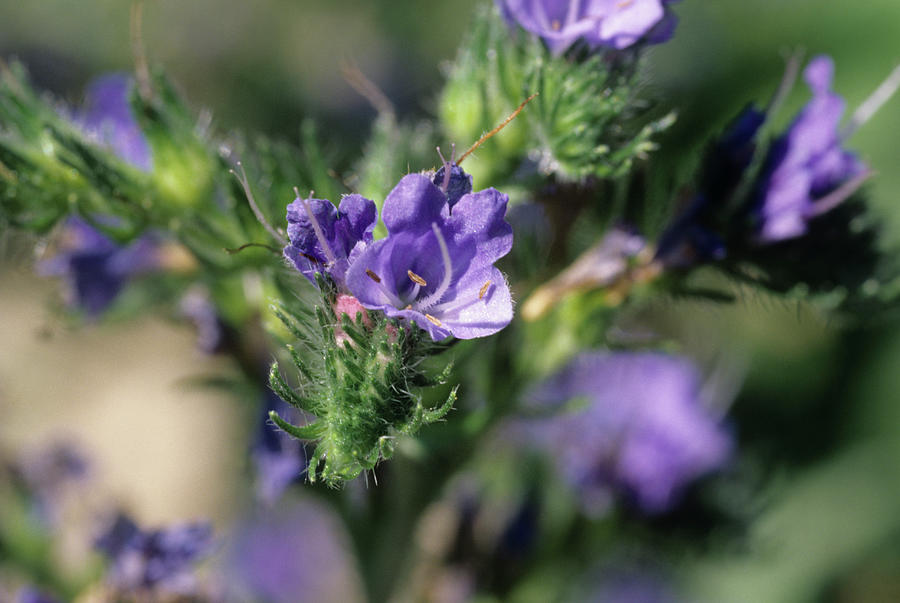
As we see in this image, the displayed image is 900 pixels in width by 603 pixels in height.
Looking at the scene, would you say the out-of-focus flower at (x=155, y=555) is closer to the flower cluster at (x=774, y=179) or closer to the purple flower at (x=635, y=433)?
the purple flower at (x=635, y=433)

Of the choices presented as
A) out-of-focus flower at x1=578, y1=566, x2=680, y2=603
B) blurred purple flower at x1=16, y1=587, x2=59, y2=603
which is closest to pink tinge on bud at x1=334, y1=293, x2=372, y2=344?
blurred purple flower at x1=16, y1=587, x2=59, y2=603

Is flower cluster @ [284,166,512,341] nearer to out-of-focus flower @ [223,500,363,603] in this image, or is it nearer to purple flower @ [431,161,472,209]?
purple flower @ [431,161,472,209]

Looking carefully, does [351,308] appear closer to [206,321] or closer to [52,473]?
[206,321]

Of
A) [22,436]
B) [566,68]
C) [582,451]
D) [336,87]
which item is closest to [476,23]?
[566,68]

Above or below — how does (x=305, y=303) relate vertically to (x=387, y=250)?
above

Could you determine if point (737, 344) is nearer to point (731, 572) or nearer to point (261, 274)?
point (731, 572)
